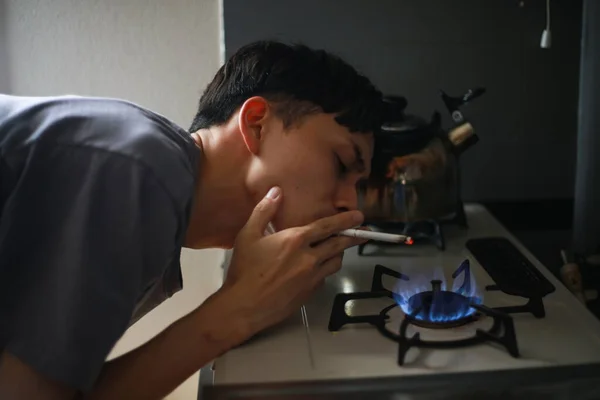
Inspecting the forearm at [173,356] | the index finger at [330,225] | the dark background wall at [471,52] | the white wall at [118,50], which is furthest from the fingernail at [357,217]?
the white wall at [118,50]

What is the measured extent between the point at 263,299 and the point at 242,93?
31cm

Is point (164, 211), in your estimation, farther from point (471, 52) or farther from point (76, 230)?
point (471, 52)

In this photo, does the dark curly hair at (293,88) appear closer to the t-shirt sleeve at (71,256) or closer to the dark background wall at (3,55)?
the t-shirt sleeve at (71,256)

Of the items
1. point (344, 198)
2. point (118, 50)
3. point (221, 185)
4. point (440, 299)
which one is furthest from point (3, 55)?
point (440, 299)

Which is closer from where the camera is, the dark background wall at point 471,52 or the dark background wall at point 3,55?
the dark background wall at point 471,52

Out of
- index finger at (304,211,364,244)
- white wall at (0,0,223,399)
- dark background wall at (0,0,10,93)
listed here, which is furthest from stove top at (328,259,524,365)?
dark background wall at (0,0,10,93)

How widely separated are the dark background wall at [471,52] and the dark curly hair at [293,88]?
0.39 m

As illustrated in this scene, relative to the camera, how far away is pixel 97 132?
2.33ft

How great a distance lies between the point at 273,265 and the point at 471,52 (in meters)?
0.78

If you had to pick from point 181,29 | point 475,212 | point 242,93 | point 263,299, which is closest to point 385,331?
point 263,299

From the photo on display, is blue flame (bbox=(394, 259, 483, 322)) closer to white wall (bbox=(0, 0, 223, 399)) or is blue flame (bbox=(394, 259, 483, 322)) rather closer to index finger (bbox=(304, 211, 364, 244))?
index finger (bbox=(304, 211, 364, 244))

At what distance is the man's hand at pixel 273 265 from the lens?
2.59 ft

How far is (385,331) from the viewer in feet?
2.64

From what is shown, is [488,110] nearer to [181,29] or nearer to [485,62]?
[485,62]
